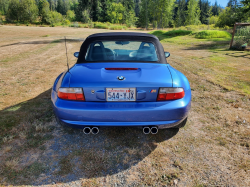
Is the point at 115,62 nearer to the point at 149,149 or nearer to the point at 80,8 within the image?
the point at 149,149

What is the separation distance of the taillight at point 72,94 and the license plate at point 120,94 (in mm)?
352

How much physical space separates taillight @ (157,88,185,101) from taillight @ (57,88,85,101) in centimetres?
101

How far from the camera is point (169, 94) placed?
7.72 ft

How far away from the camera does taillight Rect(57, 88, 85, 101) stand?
2318 millimetres

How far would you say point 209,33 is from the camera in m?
20.1

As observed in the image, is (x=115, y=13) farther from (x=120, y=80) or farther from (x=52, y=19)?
(x=120, y=80)

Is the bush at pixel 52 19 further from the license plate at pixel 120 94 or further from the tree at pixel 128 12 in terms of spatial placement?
the license plate at pixel 120 94

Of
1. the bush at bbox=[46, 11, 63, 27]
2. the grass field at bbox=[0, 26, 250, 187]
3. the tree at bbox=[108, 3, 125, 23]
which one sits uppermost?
the tree at bbox=[108, 3, 125, 23]

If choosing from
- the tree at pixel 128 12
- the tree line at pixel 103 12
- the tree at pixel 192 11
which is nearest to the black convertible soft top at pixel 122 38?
the tree line at pixel 103 12

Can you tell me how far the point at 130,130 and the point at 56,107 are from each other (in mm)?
1364

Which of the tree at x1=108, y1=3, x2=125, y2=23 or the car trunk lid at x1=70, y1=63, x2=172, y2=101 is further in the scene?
the tree at x1=108, y1=3, x2=125, y2=23

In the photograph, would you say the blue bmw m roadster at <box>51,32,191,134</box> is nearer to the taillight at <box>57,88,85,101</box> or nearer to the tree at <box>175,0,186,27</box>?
the taillight at <box>57,88,85,101</box>

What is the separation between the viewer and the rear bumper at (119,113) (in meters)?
2.24

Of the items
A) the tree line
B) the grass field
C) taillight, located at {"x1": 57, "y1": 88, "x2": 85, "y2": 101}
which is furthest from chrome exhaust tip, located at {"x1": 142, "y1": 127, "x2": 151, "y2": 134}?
the tree line
